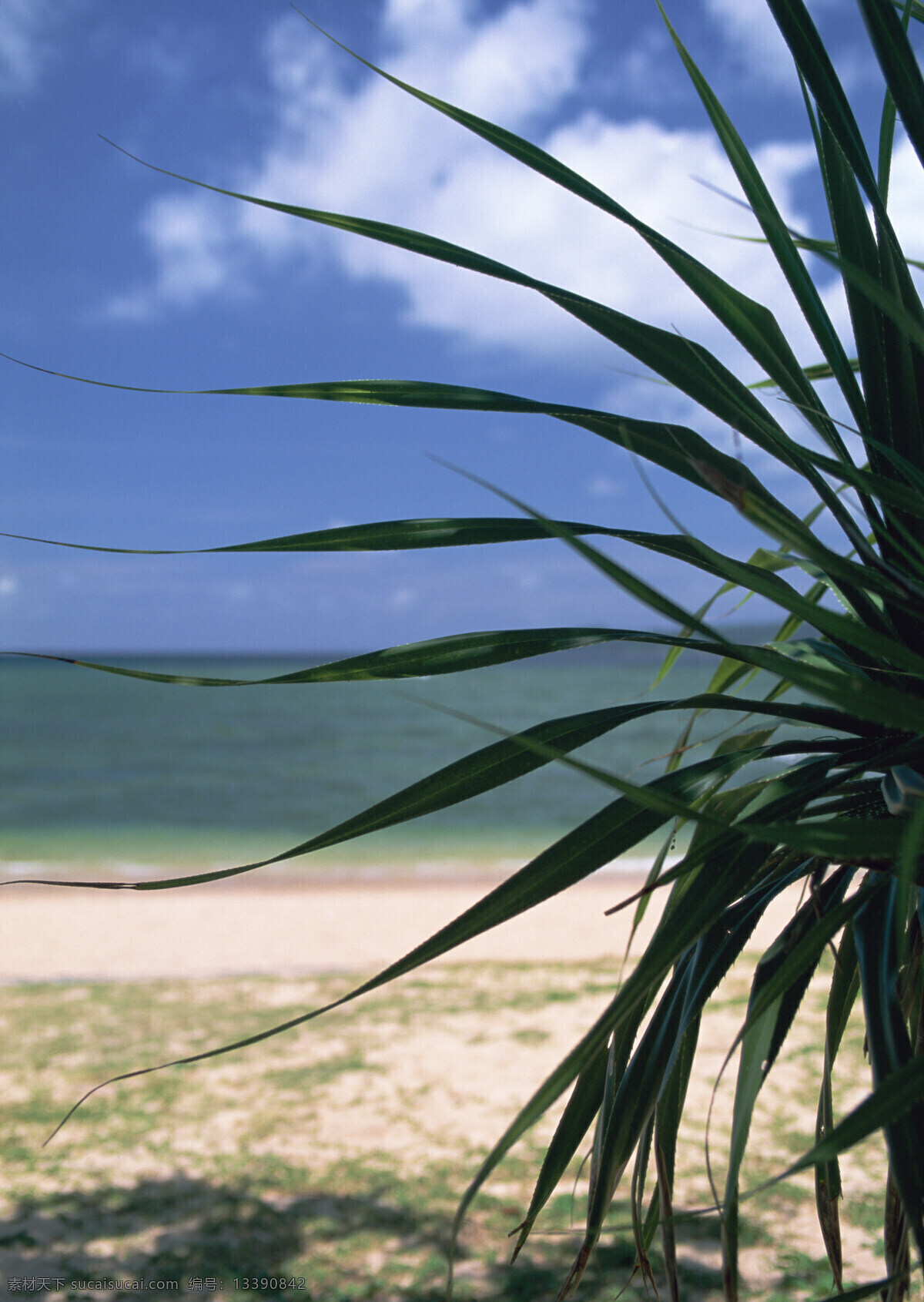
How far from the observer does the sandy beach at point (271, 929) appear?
6.22 metres

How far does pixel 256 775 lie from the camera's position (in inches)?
773

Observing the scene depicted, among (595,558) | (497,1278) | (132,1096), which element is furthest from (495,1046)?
(595,558)

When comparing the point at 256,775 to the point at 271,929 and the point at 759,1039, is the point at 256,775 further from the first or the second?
the point at 759,1039

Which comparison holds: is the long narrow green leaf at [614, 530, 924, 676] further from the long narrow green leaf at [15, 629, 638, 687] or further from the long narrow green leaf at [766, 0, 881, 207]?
the long narrow green leaf at [766, 0, 881, 207]

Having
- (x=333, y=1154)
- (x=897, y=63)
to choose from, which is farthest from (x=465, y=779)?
(x=333, y=1154)

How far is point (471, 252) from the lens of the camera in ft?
3.24

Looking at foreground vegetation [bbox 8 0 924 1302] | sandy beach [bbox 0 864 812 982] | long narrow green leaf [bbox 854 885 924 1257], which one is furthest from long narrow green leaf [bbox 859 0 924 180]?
sandy beach [bbox 0 864 812 982]

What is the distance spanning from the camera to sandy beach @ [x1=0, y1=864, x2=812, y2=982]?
622 centimetres

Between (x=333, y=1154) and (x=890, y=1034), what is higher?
(x=890, y=1034)

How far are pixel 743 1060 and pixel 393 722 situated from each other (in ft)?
97.1

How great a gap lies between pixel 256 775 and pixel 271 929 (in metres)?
12.6

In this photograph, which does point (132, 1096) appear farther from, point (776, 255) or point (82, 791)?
point (82, 791)

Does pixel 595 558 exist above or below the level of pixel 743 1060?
above

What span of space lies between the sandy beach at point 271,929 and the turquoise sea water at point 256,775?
1.49 m
